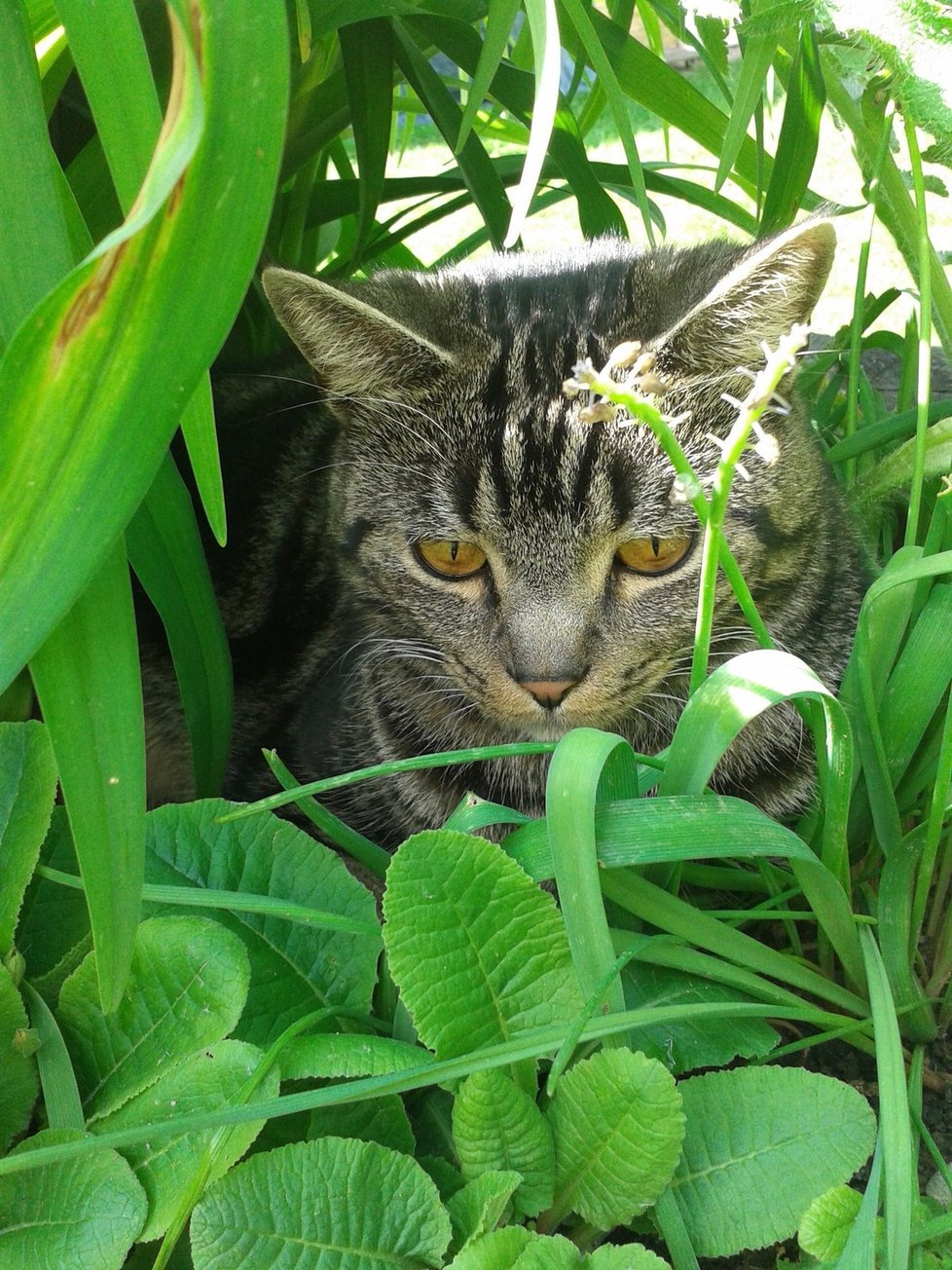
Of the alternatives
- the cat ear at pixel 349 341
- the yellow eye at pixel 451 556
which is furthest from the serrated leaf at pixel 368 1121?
the cat ear at pixel 349 341

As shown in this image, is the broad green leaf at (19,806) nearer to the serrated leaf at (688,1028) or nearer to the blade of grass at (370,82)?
the serrated leaf at (688,1028)

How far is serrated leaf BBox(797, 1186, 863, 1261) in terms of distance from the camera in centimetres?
86

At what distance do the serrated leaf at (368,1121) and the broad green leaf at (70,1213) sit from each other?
0.15m

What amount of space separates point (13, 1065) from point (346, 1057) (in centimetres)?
30

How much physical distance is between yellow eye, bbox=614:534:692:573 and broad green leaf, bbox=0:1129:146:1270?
29.9 inches

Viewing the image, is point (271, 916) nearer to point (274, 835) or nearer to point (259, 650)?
point (274, 835)

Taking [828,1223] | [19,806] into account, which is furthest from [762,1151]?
[19,806]

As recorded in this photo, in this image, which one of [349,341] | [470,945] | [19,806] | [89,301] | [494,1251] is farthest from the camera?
[349,341]

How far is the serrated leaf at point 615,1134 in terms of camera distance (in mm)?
879

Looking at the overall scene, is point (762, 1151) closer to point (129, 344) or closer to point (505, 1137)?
point (505, 1137)

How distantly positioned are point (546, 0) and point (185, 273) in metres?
0.41

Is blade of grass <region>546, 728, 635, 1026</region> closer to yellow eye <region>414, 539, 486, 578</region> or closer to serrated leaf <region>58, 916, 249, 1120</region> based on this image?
serrated leaf <region>58, 916, 249, 1120</region>

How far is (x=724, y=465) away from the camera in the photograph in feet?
2.72

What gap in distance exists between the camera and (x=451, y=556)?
135 centimetres
